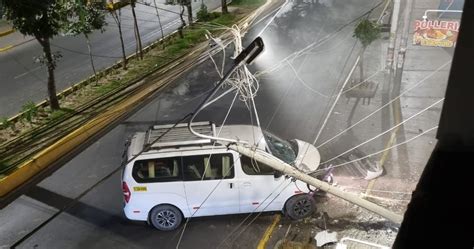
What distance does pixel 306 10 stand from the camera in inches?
536

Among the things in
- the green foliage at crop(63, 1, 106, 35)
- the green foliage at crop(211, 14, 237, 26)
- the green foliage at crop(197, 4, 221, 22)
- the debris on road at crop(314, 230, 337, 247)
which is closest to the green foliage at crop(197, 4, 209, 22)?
the green foliage at crop(197, 4, 221, 22)

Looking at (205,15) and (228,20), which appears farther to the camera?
(205,15)

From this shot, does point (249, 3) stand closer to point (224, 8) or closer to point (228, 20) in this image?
point (224, 8)

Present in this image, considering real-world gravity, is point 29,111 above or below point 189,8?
below

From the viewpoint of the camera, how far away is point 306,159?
6.31m

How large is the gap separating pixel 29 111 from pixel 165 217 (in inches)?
182

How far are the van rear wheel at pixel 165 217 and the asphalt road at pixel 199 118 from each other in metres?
0.11

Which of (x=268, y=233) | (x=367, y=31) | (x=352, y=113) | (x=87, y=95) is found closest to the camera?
(x=268, y=233)

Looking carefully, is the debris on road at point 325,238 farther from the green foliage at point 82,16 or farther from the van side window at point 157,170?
the green foliage at point 82,16

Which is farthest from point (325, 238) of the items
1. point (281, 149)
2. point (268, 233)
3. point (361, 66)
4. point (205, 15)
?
point (205, 15)

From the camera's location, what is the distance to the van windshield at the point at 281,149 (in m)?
6.14

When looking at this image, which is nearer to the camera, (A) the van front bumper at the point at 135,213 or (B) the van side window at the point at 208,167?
(B) the van side window at the point at 208,167

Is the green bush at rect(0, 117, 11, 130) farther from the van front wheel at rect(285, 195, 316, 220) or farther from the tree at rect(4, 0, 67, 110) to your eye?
the van front wheel at rect(285, 195, 316, 220)

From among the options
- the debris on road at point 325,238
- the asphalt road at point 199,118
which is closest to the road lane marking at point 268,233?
the asphalt road at point 199,118
